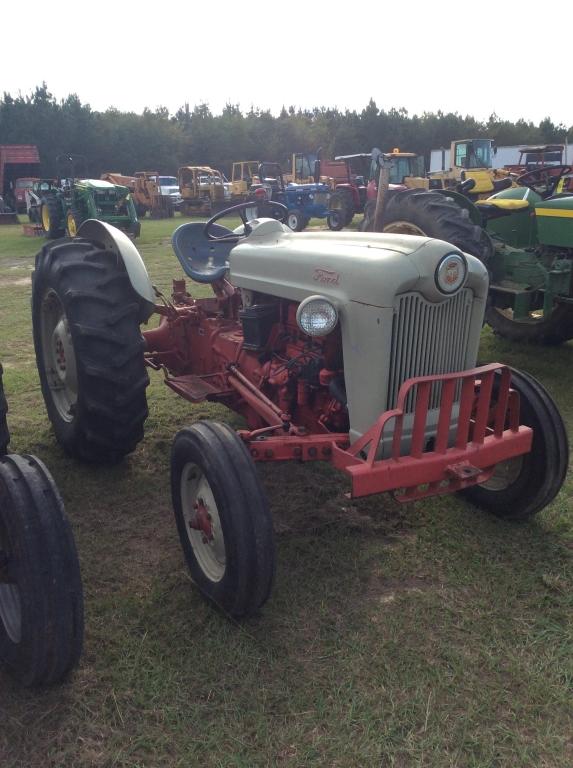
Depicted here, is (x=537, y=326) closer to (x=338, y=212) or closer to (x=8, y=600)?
(x=8, y=600)

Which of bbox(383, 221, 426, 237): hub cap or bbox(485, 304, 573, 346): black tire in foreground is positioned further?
bbox(485, 304, 573, 346): black tire in foreground

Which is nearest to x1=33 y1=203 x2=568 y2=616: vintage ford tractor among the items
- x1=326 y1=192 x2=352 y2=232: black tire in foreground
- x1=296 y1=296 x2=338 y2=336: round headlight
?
x1=296 y1=296 x2=338 y2=336: round headlight

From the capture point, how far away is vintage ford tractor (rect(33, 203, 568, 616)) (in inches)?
97.0

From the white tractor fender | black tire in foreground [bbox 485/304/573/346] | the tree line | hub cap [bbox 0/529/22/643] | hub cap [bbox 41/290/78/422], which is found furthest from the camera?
the tree line

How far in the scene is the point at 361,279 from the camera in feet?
8.37

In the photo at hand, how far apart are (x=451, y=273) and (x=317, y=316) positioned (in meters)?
0.56

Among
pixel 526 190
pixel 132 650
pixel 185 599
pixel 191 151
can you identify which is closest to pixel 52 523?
pixel 132 650

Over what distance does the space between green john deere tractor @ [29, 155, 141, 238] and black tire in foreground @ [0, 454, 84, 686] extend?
43.2 ft

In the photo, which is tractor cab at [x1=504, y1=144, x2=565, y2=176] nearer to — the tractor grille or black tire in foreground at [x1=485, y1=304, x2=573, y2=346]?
black tire in foreground at [x1=485, y1=304, x2=573, y2=346]

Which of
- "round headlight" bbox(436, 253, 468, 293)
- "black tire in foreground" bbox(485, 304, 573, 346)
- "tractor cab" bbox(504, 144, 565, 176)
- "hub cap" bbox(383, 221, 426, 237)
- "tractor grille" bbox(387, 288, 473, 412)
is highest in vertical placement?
"tractor cab" bbox(504, 144, 565, 176)

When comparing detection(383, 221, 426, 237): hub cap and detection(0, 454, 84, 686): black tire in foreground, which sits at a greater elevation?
detection(383, 221, 426, 237): hub cap

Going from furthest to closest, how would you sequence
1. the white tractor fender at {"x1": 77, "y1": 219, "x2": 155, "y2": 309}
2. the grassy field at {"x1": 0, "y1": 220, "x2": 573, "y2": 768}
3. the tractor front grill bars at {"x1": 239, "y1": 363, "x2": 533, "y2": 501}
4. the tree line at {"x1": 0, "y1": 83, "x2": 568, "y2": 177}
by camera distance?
the tree line at {"x1": 0, "y1": 83, "x2": 568, "y2": 177} < the white tractor fender at {"x1": 77, "y1": 219, "x2": 155, "y2": 309} < the tractor front grill bars at {"x1": 239, "y1": 363, "x2": 533, "y2": 501} < the grassy field at {"x1": 0, "y1": 220, "x2": 573, "y2": 768}

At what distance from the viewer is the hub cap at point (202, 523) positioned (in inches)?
102

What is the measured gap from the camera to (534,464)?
3.00m
